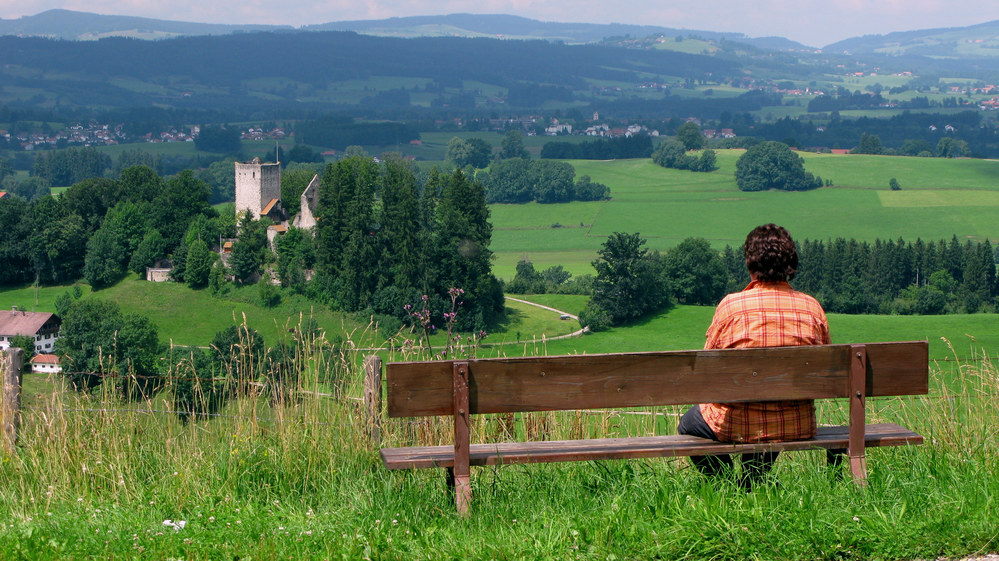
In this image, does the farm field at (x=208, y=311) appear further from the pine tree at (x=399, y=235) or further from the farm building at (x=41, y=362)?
the farm building at (x=41, y=362)

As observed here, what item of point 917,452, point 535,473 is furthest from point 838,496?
point 535,473

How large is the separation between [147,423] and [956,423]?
14.5 feet

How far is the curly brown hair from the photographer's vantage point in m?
4.64

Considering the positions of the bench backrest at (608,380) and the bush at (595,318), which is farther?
the bush at (595,318)

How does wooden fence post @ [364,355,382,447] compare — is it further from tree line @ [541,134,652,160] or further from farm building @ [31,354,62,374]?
tree line @ [541,134,652,160]

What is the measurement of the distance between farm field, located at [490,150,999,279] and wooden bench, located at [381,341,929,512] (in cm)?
6098

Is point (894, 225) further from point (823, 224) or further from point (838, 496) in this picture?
point (838, 496)

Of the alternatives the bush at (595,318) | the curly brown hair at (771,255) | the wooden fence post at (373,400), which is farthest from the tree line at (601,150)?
the curly brown hair at (771,255)

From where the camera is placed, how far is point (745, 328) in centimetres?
467

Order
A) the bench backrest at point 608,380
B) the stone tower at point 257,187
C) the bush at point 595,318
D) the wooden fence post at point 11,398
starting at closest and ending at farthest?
1. the bench backrest at point 608,380
2. the wooden fence post at point 11,398
3. the bush at point 595,318
4. the stone tower at point 257,187

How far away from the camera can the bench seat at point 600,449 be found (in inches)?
177

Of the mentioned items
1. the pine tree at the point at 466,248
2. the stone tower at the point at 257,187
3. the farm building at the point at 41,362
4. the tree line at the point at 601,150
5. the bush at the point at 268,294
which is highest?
the tree line at the point at 601,150

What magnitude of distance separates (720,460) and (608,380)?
72cm

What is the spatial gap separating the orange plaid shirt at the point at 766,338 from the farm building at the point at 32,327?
50509 millimetres
